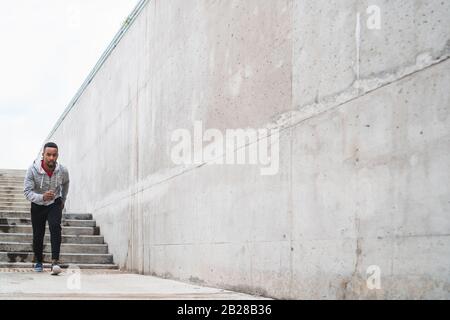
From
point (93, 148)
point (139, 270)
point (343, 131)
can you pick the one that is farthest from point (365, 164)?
point (93, 148)

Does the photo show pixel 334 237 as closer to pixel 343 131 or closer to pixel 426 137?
pixel 343 131

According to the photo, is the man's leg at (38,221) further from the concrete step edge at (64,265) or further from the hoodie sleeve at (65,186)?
the concrete step edge at (64,265)

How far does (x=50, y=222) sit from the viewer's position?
7363mm

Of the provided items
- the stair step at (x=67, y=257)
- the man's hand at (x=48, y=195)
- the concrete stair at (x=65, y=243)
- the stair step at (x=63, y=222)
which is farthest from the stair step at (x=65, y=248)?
the man's hand at (x=48, y=195)

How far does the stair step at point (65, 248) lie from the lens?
9422mm

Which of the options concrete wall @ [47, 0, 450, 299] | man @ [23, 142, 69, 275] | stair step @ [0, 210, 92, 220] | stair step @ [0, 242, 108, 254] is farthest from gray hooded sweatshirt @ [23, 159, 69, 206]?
stair step @ [0, 210, 92, 220]

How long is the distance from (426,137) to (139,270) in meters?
6.19

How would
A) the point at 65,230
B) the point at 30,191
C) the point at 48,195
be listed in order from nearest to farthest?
the point at 48,195 → the point at 30,191 → the point at 65,230

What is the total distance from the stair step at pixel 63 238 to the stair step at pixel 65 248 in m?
0.24

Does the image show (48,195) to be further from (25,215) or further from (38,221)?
(25,215)

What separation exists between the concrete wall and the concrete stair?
1984 mm

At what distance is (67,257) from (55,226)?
2463 millimetres

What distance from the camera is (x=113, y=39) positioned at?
1120 cm

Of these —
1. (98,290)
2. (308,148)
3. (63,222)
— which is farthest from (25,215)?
(308,148)
